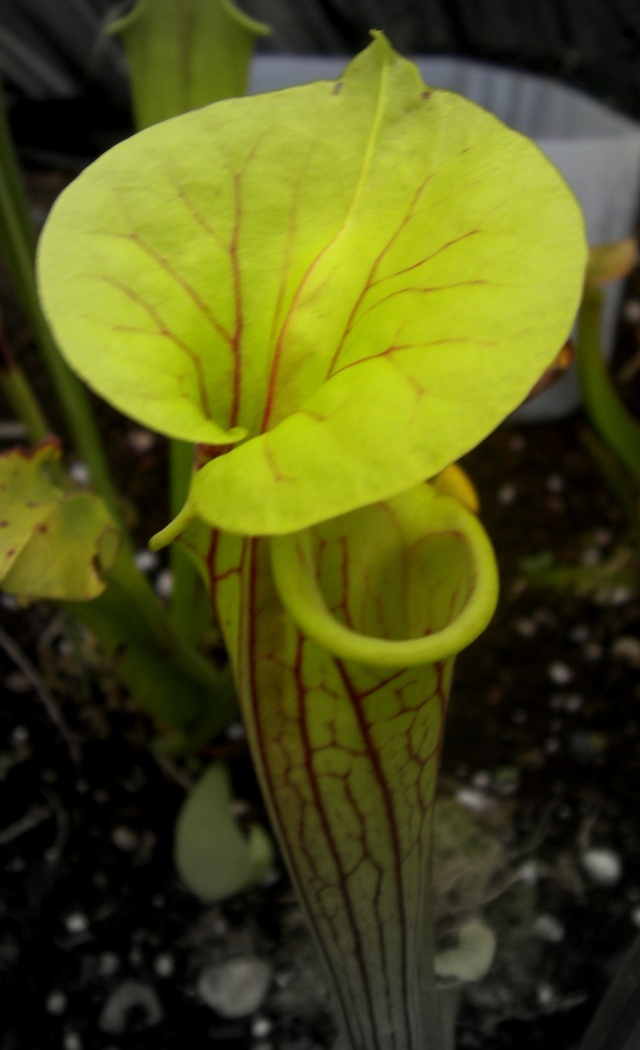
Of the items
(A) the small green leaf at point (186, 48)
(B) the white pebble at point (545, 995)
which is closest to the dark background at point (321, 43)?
(A) the small green leaf at point (186, 48)

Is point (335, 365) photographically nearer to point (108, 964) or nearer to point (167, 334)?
point (167, 334)

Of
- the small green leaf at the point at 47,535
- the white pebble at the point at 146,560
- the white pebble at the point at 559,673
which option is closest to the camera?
the small green leaf at the point at 47,535

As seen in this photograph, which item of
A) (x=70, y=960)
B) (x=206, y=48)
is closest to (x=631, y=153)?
(x=206, y=48)

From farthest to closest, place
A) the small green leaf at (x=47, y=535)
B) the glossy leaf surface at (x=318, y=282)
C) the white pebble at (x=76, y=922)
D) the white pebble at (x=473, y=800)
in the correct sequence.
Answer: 1. the white pebble at (x=473, y=800)
2. the white pebble at (x=76, y=922)
3. the small green leaf at (x=47, y=535)
4. the glossy leaf surface at (x=318, y=282)

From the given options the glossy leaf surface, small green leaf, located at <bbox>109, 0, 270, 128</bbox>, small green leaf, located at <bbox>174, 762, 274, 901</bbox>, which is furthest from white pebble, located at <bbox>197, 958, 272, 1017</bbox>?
small green leaf, located at <bbox>109, 0, 270, 128</bbox>

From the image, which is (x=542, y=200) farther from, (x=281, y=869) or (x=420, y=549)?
(x=281, y=869)

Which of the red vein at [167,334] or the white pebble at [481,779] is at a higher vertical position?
the red vein at [167,334]

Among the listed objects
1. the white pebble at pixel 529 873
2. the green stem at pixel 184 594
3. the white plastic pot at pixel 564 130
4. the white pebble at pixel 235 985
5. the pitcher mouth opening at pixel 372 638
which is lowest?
the white pebble at pixel 529 873

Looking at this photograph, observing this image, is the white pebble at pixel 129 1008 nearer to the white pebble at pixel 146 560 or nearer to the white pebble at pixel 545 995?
the white pebble at pixel 545 995
